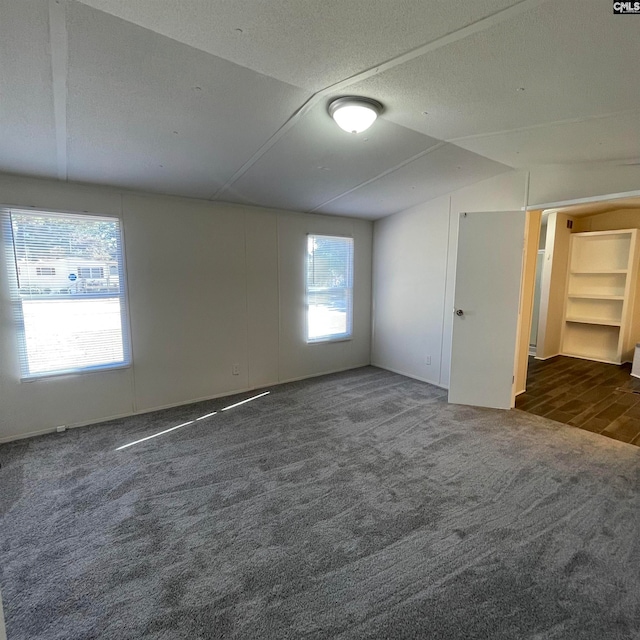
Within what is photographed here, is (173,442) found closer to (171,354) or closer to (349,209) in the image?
(171,354)

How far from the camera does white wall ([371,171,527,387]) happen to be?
395 cm

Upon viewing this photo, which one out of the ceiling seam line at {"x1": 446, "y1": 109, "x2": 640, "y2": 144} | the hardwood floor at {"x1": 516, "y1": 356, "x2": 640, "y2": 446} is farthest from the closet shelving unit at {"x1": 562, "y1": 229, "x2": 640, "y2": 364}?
A: the ceiling seam line at {"x1": 446, "y1": 109, "x2": 640, "y2": 144}

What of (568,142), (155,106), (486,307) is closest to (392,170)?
(568,142)

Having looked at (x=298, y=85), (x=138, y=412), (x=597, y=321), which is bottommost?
(x=138, y=412)

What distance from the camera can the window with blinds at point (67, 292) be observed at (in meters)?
3.00

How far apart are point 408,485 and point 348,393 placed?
191cm

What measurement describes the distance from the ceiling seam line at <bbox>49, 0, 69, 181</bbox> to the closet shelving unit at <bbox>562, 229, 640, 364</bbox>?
684 cm

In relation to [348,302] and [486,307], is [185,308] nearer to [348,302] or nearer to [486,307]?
[348,302]

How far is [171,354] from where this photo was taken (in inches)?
150

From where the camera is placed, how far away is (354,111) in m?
2.10

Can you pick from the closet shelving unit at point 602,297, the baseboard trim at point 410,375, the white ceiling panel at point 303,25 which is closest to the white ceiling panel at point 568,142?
the white ceiling panel at point 303,25

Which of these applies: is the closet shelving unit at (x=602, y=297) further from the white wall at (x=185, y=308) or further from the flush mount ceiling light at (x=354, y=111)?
the flush mount ceiling light at (x=354, y=111)

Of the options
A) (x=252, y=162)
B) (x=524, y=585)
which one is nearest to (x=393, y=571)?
(x=524, y=585)

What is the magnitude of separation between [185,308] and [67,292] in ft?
3.50
